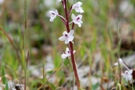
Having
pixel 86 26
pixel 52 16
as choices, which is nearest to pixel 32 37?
pixel 86 26

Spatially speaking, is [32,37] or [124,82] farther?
[32,37]

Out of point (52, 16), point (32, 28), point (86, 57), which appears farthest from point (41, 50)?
point (52, 16)

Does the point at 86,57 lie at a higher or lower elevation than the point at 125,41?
lower

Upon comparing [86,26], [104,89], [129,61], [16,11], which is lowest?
[104,89]

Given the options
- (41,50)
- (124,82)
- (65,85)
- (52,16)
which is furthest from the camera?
(41,50)

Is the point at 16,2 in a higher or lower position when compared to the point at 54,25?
higher

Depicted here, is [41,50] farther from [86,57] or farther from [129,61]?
[129,61]

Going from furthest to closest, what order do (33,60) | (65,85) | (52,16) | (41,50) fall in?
(41,50) < (33,60) < (65,85) < (52,16)

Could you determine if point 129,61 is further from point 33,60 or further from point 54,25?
point 54,25

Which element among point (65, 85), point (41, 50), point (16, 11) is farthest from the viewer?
point (16, 11)
